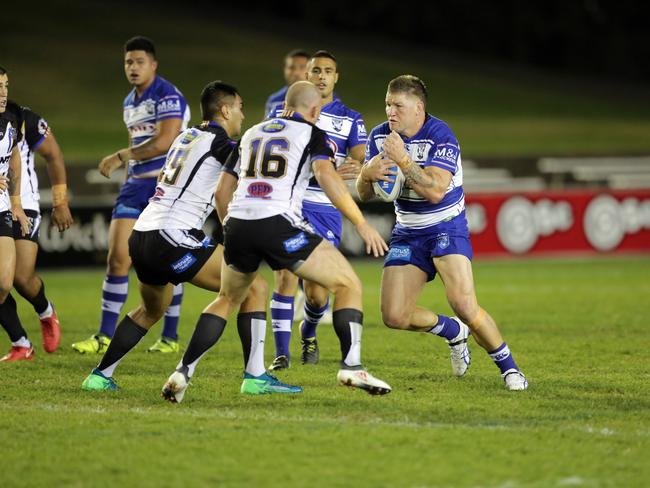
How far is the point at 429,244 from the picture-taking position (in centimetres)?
795

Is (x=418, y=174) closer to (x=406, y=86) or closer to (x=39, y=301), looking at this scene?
(x=406, y=86)

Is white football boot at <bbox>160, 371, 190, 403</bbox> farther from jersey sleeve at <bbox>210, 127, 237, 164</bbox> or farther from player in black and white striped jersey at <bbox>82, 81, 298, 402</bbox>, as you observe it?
jersey sleeve at <bbox>210, 127, 237, 164</bbox>

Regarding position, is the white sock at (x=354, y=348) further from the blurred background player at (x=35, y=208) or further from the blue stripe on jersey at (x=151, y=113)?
the blue stripe on jersey at (x=151, y=113)

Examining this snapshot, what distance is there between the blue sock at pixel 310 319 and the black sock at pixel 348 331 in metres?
2.21

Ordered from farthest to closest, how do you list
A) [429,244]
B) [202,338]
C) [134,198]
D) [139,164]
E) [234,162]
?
[139,164]
[134,198]
[429,244]
[234,162]
[202,338]

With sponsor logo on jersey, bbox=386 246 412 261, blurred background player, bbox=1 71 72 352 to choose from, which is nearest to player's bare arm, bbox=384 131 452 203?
sponsor logo on jersey, bbox=386 246 412 261

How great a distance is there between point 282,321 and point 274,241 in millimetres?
2272

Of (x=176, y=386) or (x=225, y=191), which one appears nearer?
(x=176, y=386)

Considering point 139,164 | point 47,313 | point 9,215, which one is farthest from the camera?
point 139,164

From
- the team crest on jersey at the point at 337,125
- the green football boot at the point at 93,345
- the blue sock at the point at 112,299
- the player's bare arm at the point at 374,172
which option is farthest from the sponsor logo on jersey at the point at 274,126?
the green football boot at the point at 93,345

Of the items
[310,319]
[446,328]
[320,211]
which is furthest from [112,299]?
[446,328]

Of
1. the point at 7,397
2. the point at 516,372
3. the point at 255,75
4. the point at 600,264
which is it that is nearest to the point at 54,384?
the point at 7,397

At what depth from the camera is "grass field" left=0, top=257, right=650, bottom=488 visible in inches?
213

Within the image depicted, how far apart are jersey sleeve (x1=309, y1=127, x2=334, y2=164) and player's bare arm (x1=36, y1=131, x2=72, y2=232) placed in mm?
3285
